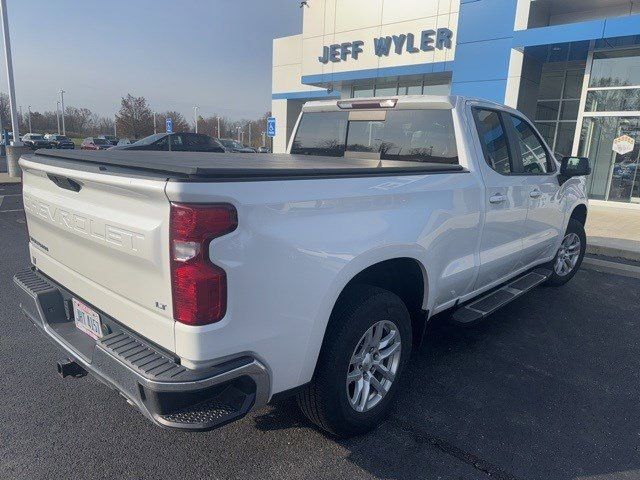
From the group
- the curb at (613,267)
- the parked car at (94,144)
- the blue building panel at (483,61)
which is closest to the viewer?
the curb at (613,267)

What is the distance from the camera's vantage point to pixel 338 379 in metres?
2.36

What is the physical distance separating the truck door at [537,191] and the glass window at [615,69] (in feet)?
36.0

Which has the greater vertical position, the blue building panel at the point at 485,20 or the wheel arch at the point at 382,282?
the blue building panel at the point at 485,20

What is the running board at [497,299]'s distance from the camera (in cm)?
337

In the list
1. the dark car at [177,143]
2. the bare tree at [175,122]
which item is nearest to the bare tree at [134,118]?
the bare tree at [175,122]

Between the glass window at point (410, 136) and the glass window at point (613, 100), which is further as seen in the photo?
the glass window at point (613, 100)

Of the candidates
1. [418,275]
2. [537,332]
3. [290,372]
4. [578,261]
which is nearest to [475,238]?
[418,275]

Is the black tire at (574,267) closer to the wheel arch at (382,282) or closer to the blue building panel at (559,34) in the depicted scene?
the wheel arch at (382,282)

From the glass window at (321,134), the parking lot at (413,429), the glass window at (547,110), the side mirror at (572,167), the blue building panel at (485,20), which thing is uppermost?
the blue building panel at (485,20)

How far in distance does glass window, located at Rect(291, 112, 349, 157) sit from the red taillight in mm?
2523

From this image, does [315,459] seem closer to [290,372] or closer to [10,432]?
[290,372]

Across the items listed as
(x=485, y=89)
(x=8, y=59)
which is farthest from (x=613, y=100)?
(x=8, y=59)

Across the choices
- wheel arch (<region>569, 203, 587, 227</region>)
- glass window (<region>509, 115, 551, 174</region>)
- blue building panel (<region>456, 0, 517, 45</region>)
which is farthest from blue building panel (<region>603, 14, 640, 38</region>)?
glass window (<region>509, 115, 551, 174</region>)

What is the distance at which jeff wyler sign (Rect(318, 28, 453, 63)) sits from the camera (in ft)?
56.6
